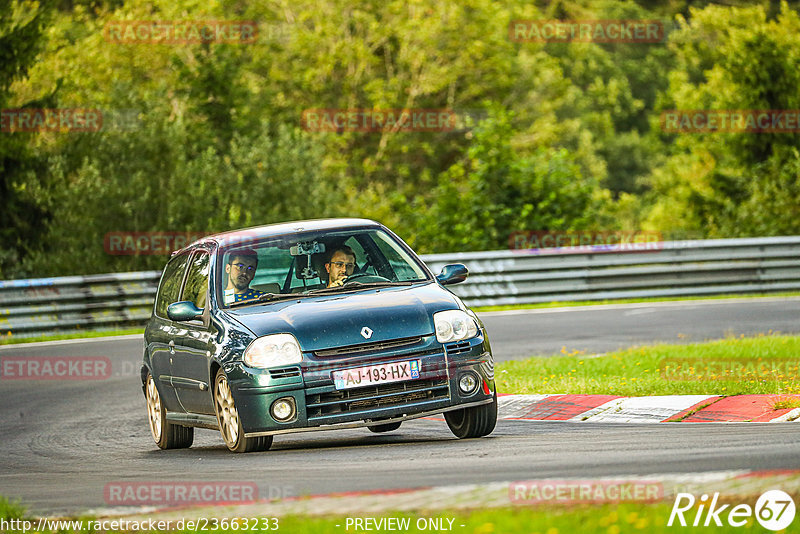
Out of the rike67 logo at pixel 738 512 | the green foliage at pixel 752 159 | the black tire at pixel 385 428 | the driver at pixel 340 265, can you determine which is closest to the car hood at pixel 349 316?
the driver at pixel 340 265

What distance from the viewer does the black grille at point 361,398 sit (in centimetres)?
849

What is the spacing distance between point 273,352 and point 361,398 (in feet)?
2.16

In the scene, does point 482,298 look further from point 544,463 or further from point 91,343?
point 544,463

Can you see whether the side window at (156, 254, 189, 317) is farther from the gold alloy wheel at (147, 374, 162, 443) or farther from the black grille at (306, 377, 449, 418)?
the black grille at (306, 377, 449, 418)

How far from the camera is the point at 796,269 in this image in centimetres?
2352

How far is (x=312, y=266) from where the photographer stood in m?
9.67

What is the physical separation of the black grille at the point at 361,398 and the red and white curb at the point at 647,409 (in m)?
2.19

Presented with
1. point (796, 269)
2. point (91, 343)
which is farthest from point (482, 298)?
point (91, 343)

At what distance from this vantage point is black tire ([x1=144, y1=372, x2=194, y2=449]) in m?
10.5

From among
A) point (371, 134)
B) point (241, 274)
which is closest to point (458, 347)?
point (241, 274)

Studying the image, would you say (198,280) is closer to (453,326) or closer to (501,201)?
(453,326)

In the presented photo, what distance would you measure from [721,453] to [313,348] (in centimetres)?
274

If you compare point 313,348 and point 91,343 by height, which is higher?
point 313,348

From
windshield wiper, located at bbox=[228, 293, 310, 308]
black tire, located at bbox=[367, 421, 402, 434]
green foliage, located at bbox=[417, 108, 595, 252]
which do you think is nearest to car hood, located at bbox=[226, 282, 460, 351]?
windshield wiper, located at bbox=[228, 293, 310, 308]
